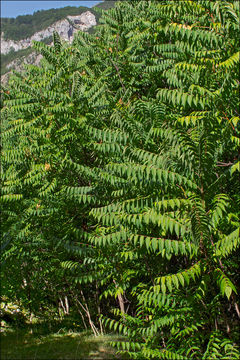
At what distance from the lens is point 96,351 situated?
629cm

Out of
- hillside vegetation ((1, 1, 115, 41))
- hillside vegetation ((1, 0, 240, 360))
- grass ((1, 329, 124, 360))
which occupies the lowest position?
grass ((1, 329, 124, 360))

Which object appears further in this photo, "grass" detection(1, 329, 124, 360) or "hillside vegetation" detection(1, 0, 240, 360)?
"grass" detection(1, 329, 124, 360)

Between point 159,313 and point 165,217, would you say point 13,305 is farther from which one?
point 165,217

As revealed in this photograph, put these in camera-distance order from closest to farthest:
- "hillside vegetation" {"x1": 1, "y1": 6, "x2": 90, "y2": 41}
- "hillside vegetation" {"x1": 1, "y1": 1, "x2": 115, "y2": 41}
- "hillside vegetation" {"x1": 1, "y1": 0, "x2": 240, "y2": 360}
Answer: "hillside vegetation" {"x1": 1, "y1": 0, "x2": 240, "y2": 360}
"hillside vegetation" {"x1": 1, "y1": 1, "x2": 115, "y2": 41}
"hillside vegetation" {"x1": 1, "y1": 6, "x2": 90, "y2": 41}

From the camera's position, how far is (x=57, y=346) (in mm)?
6988

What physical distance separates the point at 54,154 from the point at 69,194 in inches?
45.5

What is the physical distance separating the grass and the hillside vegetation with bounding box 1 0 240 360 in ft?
1.83

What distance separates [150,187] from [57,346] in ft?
17.9

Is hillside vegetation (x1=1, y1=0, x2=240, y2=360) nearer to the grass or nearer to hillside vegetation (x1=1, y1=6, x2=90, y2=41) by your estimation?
the grass

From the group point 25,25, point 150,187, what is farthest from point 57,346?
point 25,25

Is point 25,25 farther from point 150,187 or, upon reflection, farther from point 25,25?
point 150,187

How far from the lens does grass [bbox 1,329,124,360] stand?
632 cm

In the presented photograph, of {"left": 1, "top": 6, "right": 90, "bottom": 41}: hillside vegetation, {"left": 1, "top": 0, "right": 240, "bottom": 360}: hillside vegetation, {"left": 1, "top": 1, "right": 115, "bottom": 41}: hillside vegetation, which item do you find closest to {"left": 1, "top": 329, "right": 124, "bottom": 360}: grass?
{"left": 1, "top": 0, "right": 240, "bottom": 360}: hillside vegetation

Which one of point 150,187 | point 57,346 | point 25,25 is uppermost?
point 25,25
